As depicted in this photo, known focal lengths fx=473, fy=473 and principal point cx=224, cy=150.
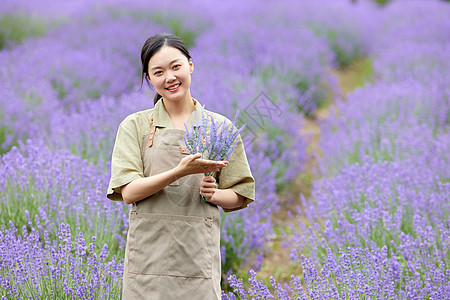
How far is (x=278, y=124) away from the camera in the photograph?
13.4 feet

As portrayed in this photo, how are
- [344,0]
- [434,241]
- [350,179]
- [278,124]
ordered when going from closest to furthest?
[434,241] < [350,179] < [278,124] < [344,0]

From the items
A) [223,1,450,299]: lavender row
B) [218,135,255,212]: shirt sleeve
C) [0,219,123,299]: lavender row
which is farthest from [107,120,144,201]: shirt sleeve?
[223,1,450,299]: lavender row

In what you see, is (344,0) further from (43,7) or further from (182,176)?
(182,176)

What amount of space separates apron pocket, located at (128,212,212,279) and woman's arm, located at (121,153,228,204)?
9 centimetres

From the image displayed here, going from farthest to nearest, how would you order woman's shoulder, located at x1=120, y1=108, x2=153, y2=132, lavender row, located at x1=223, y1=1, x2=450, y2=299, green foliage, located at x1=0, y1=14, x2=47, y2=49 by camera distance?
green foliage, located at x1=0, y1=14, x2=47, y2=49 < lavender row, located at x1=223, y1=1, x2=450, y2=299 < woman's shoulder, located at x1=120, y1=108, x2=153, y2=132

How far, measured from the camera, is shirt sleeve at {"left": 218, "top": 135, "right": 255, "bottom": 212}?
1621 mm

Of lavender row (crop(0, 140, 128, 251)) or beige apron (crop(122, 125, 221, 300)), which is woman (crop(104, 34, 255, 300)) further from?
lavender row (crop(0, 140, 128, 251))

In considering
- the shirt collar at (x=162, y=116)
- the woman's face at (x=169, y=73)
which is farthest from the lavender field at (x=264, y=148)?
the woman's face at (x=169, y=73)

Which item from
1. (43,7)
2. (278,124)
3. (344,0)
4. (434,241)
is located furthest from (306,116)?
(344,0)

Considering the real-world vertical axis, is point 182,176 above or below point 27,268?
above

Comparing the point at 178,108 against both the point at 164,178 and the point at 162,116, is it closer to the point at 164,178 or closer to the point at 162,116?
the point at 162,116

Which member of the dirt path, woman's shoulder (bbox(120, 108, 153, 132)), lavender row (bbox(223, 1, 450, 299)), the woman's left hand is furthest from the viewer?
the dirt path

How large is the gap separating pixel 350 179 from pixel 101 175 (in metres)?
1.57

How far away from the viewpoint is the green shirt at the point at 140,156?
1542 millimetres
